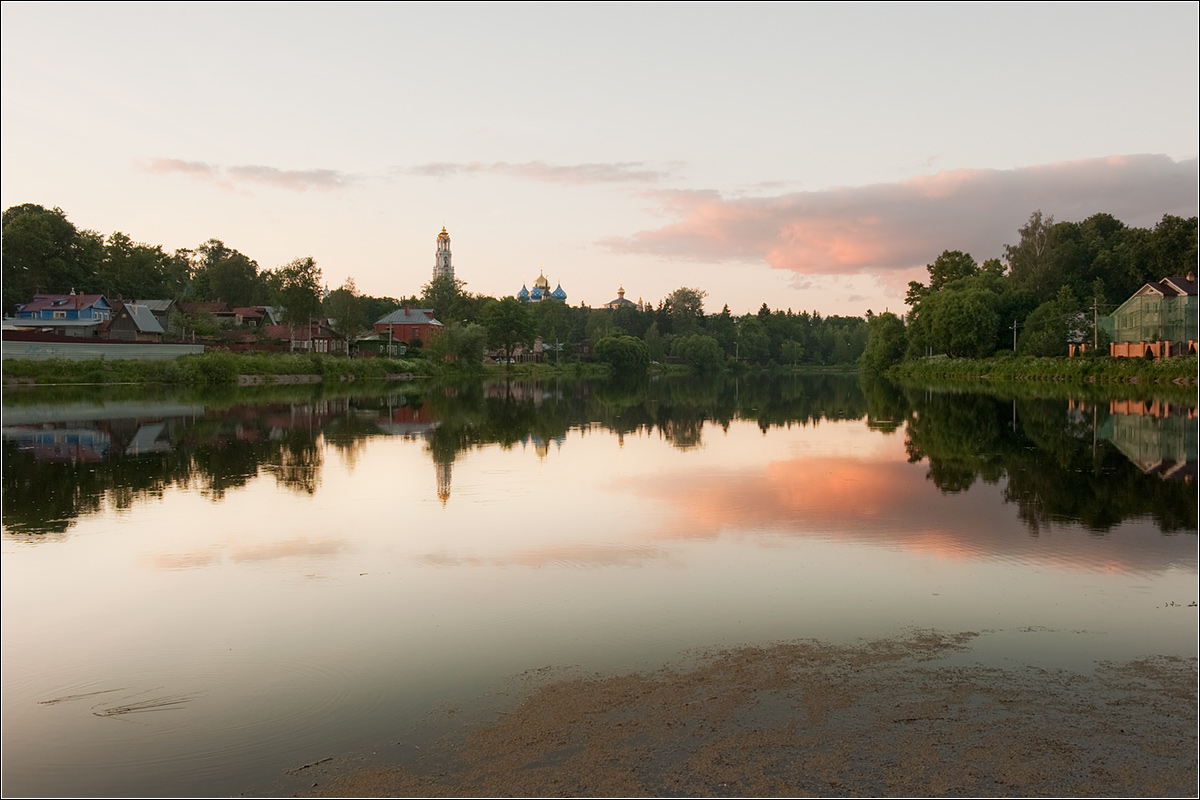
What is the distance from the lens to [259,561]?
41.9 feet

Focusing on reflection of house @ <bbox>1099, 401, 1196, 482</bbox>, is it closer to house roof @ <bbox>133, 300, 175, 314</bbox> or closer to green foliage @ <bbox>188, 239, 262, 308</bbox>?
house roof @ <bbox>133, 300, 175, 314</bbox>

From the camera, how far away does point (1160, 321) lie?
3004 inches

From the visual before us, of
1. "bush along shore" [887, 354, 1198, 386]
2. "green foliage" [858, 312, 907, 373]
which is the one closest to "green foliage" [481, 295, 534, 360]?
"green foliage" [858, 312, 907, 373]

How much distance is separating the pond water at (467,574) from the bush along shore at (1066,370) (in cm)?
4362

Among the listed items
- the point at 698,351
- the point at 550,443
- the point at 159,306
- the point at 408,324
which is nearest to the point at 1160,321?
the point at 550,443

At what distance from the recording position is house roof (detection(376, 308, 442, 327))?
460 feet

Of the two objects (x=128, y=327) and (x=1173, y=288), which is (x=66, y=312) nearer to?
(x=128, y=327)

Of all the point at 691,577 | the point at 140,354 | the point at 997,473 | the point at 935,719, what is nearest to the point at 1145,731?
the point at 935,719

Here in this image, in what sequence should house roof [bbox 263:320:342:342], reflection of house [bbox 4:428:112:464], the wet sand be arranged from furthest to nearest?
1. house roof [bbox 263:320:342:342]
2. reflection of house [bbox 4:428:112:464]
3. the wet sand

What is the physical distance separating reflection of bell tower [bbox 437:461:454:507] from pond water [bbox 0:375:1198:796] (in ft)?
0.46

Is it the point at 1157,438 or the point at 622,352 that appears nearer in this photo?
the point at 1157,438

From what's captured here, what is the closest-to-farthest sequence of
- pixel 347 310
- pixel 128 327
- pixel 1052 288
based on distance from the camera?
pixel 128 327, pixel 1052 288, pixel 347 310

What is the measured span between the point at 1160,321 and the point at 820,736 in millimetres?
84907

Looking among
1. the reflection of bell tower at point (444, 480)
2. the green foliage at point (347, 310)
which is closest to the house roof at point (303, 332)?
the green foliage at point (347, 310)
